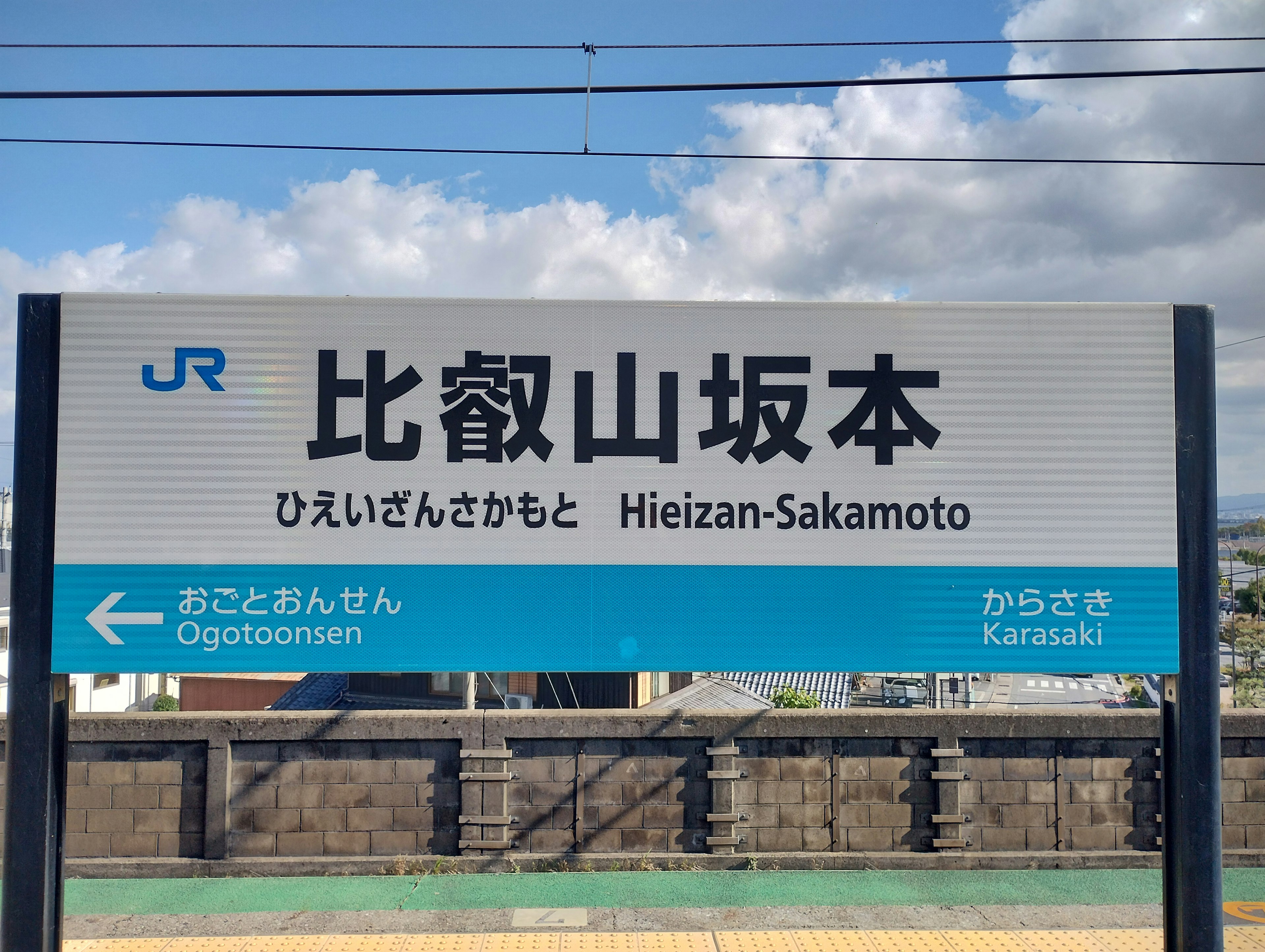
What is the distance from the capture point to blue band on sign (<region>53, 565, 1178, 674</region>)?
416 centimetres

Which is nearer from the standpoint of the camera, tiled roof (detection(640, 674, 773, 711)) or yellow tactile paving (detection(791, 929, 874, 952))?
yellow tactile paving (detection(791, 929, 874, 952))

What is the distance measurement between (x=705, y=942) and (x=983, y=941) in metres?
2.12

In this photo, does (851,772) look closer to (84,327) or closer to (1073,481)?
(1073,481)

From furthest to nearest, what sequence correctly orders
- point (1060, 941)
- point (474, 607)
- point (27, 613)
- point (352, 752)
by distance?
1. point (352, 752)
2. point (1060, 941)
3. point (474, 607)
4. point (27, 613)

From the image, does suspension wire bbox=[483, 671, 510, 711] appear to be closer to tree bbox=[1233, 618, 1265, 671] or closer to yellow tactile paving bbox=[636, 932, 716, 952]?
yellow tactile paving bbox=[636, 932, 716, 952]

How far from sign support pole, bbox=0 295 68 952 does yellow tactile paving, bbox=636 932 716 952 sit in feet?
12.7

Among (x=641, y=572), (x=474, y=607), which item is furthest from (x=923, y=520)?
(x=474, y=607)

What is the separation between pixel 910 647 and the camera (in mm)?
4293

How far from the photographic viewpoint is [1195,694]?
3986 mm

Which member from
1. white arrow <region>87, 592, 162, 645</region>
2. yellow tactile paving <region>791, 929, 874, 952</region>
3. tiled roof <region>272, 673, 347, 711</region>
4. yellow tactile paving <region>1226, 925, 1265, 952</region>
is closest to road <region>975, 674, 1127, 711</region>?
tiled roof <region>272, 673, 347, 711</region>

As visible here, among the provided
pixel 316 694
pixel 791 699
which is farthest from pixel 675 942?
pixel 316 694

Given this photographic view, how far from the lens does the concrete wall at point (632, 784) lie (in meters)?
7.64

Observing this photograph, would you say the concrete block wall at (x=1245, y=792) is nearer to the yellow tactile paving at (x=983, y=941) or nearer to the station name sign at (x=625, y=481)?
the yellow tactile paving at (x=983, y=941)

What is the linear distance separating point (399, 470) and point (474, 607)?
2.71 feet
